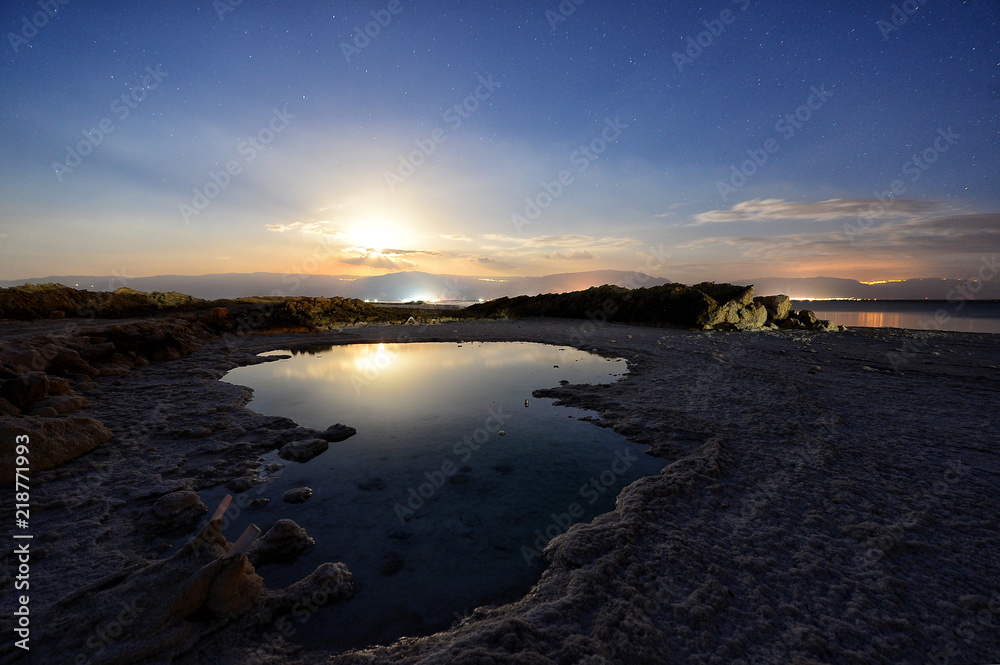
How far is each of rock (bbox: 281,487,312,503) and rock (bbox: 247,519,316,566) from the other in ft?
3.36

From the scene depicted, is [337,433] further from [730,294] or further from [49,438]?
[730,294]

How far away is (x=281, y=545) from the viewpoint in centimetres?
451

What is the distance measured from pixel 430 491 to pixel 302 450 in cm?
299

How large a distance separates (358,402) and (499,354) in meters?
8.93

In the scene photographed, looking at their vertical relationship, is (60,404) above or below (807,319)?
below

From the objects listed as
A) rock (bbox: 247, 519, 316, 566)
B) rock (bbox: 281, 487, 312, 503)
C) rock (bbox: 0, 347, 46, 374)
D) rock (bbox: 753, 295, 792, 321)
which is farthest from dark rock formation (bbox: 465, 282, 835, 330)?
rock (bbox: 0, 347, 46, 374)

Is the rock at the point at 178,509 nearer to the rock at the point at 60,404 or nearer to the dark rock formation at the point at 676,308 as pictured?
the rock at the point at 60,404

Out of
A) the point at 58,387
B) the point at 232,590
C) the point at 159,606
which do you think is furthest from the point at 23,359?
the point at 232,590

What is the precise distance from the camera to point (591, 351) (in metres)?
19.5

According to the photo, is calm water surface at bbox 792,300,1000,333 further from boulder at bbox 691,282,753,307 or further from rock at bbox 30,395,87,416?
rock at bbox 30,395,87,416

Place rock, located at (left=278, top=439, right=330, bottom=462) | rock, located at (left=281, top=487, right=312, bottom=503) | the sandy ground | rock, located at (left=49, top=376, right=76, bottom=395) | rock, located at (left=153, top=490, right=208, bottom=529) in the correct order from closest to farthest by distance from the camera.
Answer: the sandy ground → rock, located at (left=153, top=490, right=208, bottom=529) → rock, located at (left=281, top=487, right=312, bottom=503) → rock, located at (left=278, top=439, right=330, bottom=462) → rock, located at (left=49, top=376, right=76, bottom=395)

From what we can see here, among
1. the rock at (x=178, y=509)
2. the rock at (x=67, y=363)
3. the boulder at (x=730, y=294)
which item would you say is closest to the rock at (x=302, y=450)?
the rock at (x=178, y=509)

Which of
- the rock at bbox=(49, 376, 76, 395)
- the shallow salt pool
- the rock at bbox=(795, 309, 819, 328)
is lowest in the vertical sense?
the shallow salt pool

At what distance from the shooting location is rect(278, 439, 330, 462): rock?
23.8 feet
